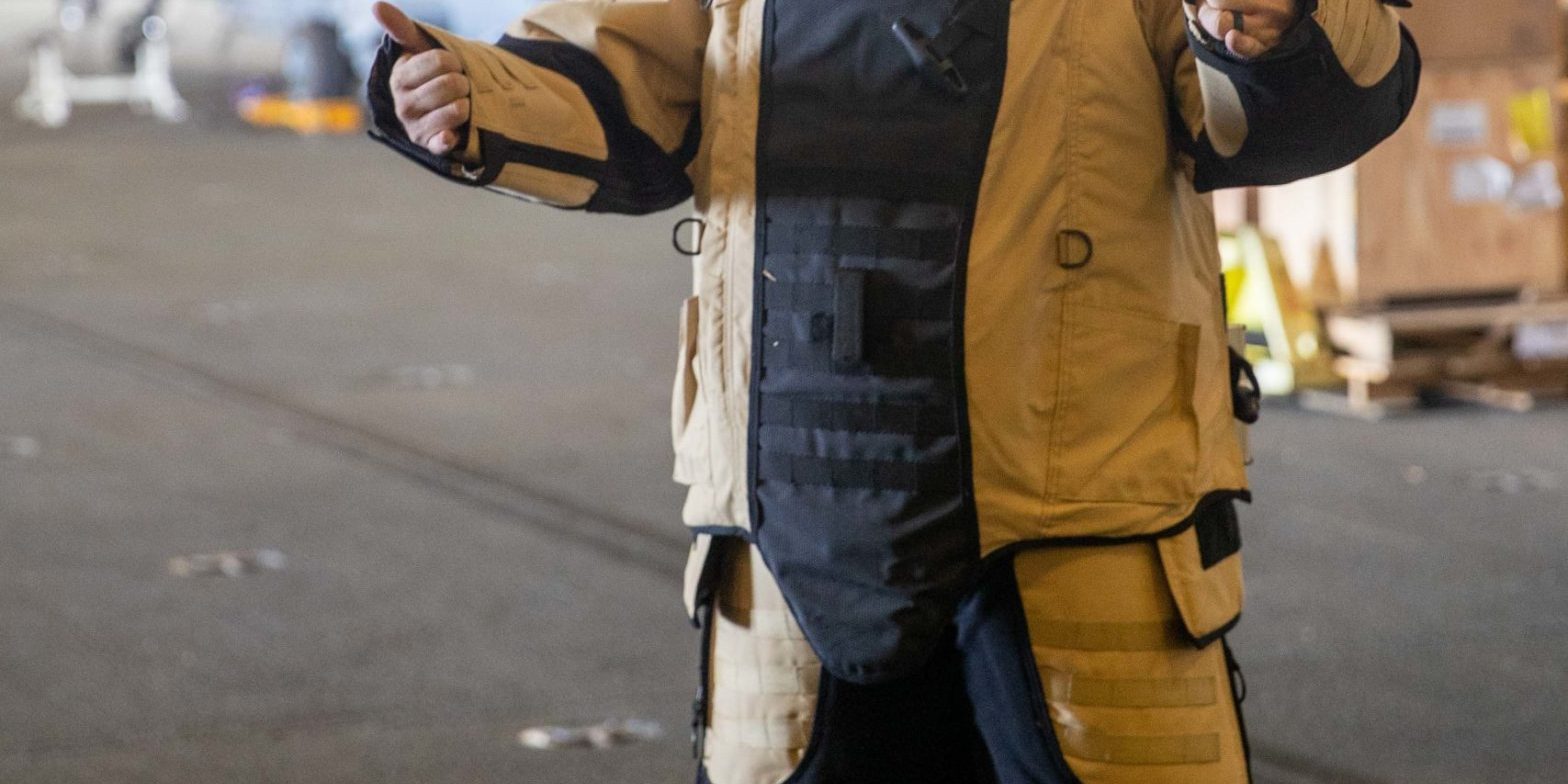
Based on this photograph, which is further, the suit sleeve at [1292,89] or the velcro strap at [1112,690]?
the velcro strap at [1112,690]

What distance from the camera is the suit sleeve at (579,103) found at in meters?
2.04

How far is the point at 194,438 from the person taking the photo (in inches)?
265

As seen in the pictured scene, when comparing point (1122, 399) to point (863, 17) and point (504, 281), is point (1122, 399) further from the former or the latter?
point (504, 281)

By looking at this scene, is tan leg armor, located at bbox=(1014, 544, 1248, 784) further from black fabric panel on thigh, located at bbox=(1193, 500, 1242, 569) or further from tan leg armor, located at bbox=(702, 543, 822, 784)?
tan leg armor, located at bbox=(702, 543, 822, 784)

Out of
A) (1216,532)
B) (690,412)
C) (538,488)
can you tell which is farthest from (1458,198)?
(690,412)

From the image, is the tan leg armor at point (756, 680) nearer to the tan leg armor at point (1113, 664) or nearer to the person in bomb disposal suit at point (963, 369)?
the person in bomb disposal suit at point (963, 369)

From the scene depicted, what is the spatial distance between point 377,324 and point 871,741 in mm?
7506

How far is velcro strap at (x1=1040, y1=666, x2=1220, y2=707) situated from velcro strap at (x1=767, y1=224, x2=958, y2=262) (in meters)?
0.42

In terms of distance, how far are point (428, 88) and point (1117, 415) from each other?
0.74 m

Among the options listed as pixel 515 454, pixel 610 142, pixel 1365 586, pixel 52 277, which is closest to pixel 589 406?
pixel 515 454

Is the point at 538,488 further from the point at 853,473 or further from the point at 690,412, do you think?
the point at 853,473

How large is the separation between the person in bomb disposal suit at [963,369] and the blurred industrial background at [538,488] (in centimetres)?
182

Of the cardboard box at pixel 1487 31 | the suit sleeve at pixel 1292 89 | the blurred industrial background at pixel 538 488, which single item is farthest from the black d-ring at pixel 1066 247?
the cardboard box at pixel 1487 31

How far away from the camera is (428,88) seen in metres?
1.98
